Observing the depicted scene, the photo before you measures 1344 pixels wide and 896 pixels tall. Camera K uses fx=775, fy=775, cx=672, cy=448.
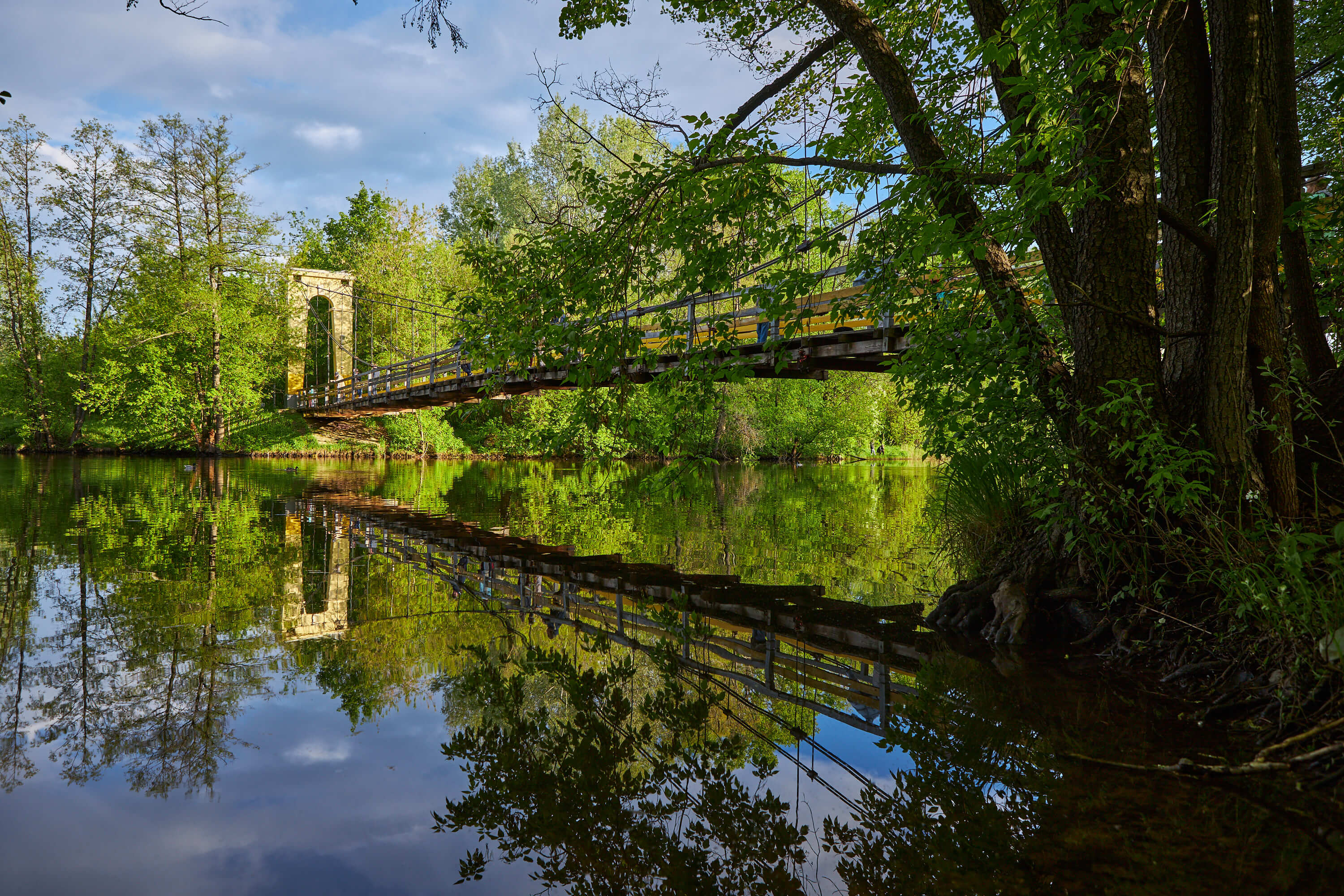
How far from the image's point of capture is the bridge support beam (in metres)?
23.8

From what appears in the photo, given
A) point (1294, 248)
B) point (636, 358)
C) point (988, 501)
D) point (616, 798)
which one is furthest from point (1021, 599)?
point (616, 798)

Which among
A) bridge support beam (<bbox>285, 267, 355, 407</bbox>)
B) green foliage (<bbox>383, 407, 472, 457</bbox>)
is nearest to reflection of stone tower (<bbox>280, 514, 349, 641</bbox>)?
green foliage (<bbox>383, 407, 472, 457</bbox>)

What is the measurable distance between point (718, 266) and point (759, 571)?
221 centimetres

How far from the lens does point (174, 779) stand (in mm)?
2277

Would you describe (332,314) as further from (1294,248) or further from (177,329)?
(1294,248)

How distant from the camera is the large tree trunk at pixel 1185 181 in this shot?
11.9 feet

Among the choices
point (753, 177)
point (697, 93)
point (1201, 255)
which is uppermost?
point (697, 93)

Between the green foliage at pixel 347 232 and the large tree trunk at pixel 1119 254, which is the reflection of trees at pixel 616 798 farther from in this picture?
the green foliage at pixel 347 232

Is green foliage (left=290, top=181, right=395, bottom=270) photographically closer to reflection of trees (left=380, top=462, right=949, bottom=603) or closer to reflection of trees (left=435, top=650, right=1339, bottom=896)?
reflection of trees (left=380, top=462, right=949, bottom=603)

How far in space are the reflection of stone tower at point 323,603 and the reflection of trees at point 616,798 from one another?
119 centimetres

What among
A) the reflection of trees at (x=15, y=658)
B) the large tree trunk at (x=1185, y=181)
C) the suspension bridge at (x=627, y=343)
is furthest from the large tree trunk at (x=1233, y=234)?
the reflection of trees at (x=15, y=658)

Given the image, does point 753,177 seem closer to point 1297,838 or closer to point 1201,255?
point 1201,255

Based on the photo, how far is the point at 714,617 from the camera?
14.2ft

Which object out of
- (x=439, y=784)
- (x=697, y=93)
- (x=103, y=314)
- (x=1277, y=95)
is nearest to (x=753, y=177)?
(x=697, y=93)
